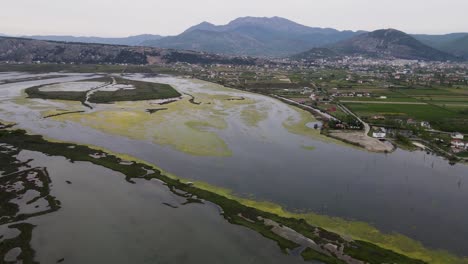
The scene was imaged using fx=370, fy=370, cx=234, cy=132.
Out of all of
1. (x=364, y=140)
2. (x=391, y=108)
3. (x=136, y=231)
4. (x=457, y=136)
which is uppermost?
(x=391, y=108)

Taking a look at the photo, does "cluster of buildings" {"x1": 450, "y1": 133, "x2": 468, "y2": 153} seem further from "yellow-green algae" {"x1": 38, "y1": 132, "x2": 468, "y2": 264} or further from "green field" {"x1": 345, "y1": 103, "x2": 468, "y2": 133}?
"yellow-green algae" {"x1": 38, "y1": 132, "x2": 468, "y2": 264}

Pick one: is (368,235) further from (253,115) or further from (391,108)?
(391,108)

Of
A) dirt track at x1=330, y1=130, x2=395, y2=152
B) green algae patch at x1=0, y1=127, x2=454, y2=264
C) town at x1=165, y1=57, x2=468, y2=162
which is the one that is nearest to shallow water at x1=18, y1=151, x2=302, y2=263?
green algae patch at x1=0, y1=127, x2=454, y2=264

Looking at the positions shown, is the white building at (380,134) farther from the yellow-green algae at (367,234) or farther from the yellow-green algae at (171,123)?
the yellow-green algae at (367,234)

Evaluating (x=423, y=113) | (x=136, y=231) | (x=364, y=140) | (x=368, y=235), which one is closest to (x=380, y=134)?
(x=364, y=140)

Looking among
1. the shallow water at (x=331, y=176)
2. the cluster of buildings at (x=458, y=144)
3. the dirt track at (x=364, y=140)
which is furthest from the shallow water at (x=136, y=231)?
the cluster of buildings at (x=458, y=144)

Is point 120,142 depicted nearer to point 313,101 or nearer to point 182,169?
point 182,169

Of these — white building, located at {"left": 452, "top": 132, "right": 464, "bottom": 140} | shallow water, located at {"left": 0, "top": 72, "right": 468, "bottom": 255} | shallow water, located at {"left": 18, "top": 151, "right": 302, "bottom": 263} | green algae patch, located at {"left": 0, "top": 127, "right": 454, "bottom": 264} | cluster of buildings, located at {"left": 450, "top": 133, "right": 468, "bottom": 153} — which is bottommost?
shallow water, located at {"left": 18, "top": 151, "right": 302, "bottom": 263}

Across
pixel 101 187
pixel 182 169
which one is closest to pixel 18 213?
pixel 101 187

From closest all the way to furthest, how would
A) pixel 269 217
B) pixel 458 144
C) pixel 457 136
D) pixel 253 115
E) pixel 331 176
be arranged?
pixel 269 217 → pixel 331 176 → pixel 458 144 → pixel 457 136 → pixel 253 115

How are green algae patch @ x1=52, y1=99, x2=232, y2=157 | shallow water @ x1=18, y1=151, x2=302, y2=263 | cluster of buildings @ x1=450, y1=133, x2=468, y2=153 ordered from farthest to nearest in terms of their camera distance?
green algae patch @ x1=52, y1=99, x2=232, y2=157, cluster of buildings @ x1=450, y1=133, x2=468, y2=153, shallow water @ x1=18, y1=151, x2=302, y2=263
